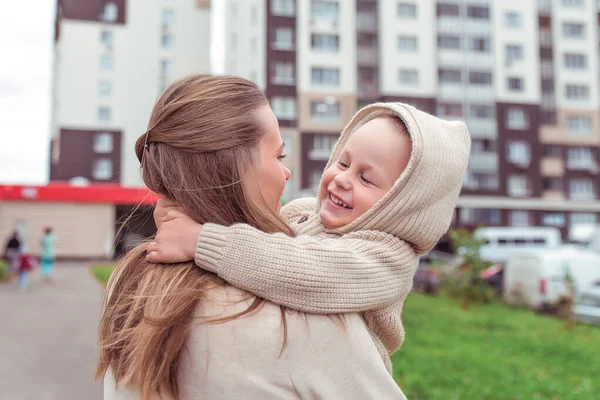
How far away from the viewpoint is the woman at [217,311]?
1329mm

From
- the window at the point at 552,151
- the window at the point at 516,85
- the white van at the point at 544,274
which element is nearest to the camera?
the white van at the point at 544,274

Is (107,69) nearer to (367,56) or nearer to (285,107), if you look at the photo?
(285,107)

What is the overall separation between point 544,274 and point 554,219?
84.4 ft

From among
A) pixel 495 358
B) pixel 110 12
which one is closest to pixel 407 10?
pixel 110 12

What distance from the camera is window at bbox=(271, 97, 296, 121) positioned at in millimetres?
35219

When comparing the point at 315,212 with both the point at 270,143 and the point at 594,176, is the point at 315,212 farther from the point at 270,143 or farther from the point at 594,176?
the point at 594,176

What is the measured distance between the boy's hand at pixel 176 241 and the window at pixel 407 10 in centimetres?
3814

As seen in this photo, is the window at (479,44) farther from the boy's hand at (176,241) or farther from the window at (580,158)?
the boy's hand at (176,241)

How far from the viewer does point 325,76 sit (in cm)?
3616

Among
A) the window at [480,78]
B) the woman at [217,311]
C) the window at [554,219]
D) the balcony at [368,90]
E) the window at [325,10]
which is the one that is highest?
the window at [325,10]

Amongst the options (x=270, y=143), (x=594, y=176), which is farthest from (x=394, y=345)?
(x=594, y=176)

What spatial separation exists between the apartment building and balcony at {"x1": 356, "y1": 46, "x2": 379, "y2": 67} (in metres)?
Result: 10.6

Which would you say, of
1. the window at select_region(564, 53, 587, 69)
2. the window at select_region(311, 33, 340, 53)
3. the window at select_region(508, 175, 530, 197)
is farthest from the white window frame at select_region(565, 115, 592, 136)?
the window at select_region(311, 33, 340, 53)

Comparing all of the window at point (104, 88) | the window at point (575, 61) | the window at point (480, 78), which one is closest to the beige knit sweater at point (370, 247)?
the window at point (480, 78)
